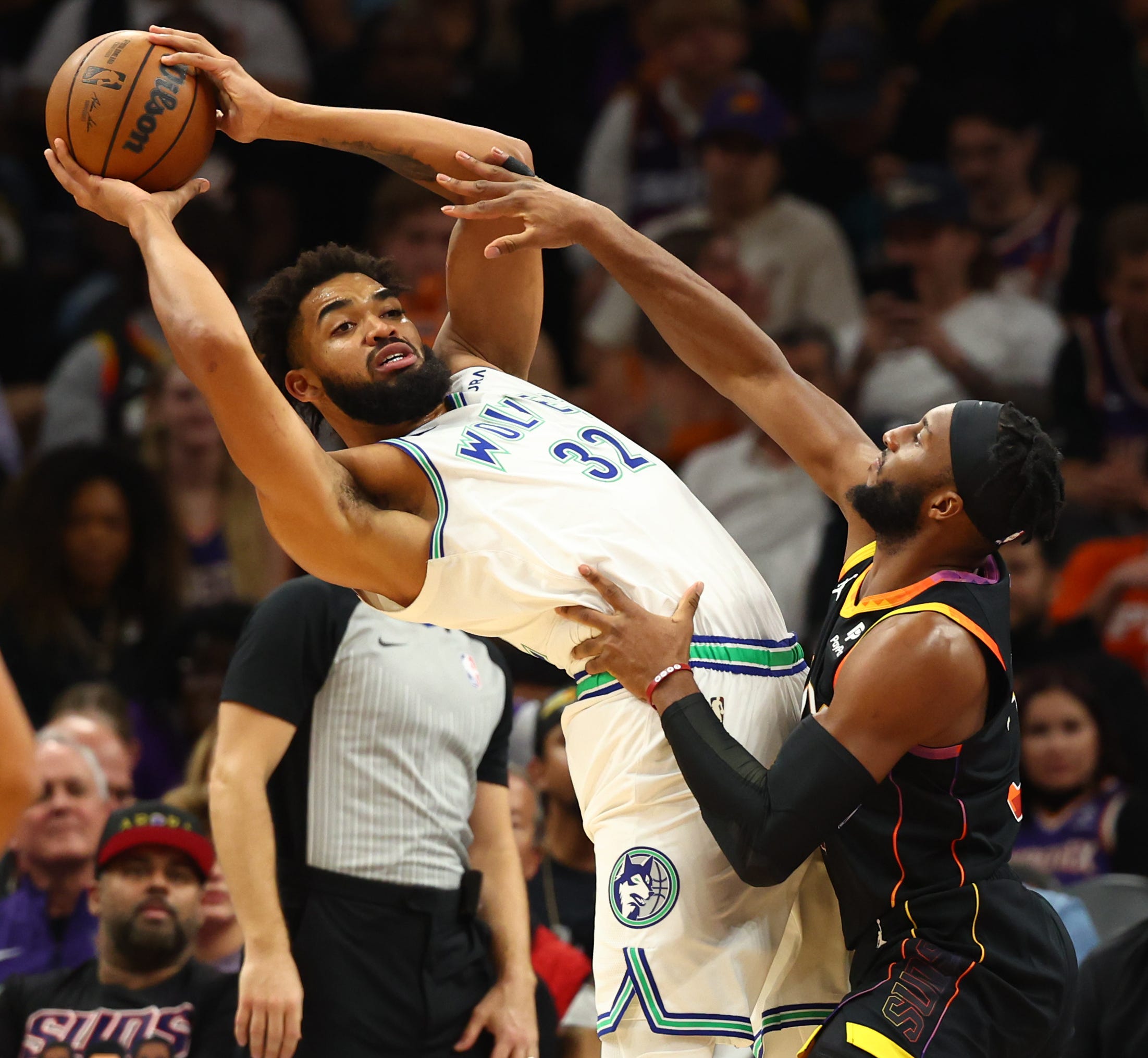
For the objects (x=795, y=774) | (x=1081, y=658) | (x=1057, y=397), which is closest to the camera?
(x=795, y=774)

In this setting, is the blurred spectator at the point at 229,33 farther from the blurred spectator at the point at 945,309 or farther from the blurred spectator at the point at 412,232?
the blurred spectator at the point at 945,309

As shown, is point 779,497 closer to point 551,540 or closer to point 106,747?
point 106,747

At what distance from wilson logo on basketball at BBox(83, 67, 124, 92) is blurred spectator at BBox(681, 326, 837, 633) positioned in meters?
4.27

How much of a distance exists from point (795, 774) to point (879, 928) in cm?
44

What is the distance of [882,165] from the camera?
370 inches

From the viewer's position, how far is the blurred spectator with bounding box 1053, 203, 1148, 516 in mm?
Answer: 8086

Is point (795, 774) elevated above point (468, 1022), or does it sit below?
above

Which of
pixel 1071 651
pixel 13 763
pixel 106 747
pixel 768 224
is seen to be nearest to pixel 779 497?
pixel 1071 651

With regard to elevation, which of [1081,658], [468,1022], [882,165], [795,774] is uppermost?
[882,165]

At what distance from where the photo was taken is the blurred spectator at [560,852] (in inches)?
235

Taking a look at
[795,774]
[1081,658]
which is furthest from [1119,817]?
[795,774]

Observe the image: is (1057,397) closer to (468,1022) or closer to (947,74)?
(947,74)

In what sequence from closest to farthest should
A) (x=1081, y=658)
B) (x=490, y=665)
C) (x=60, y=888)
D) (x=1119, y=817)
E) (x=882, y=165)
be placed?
(x=490, y=665)
(x=60, y=888)
(x=1119, y=817)
(x=1081, y=658)
(x=882, y=165)

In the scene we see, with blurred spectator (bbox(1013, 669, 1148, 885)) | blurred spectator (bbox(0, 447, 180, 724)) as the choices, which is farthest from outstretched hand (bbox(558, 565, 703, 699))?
blurred spectator (bbox(0, 447, 180, 724))
